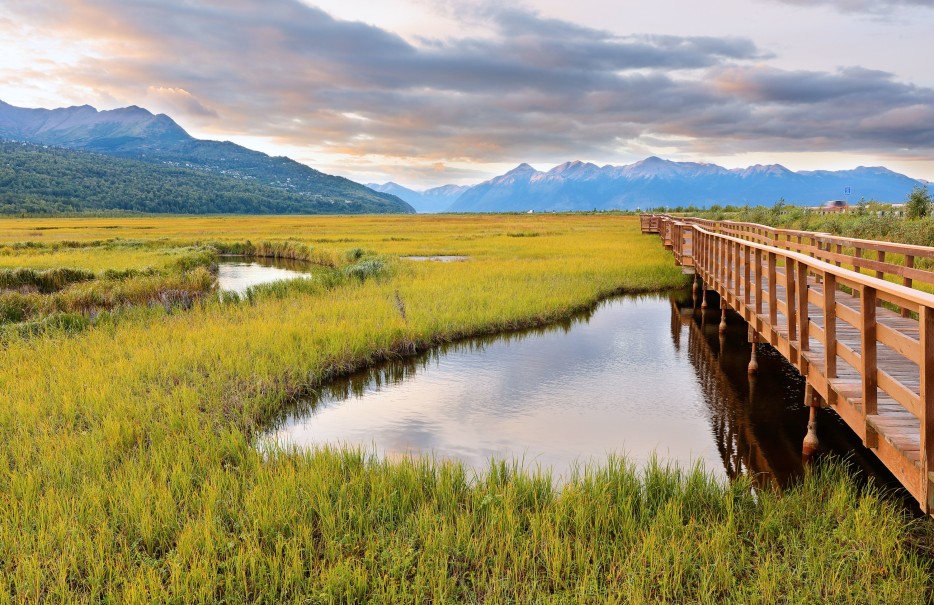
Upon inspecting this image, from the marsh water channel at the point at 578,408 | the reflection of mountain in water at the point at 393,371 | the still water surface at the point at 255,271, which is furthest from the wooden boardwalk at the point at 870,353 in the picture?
the still water surface at the point at 255,271

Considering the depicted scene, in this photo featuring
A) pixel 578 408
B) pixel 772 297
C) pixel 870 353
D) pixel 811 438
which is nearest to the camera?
pixel 870 353

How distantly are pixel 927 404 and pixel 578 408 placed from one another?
21.1ft

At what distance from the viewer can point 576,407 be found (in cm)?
1063

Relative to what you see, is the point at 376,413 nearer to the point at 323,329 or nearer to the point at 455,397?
the point at 455,397

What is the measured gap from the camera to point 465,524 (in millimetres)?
5496

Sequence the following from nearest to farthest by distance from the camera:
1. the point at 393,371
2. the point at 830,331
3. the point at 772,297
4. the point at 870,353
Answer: the point at 870,353 → the point at 830,331 → the point at 772,297 → the point at 393,371

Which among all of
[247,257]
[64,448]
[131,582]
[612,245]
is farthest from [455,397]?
[247,257]

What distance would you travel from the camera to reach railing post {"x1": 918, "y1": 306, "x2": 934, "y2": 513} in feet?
14.1

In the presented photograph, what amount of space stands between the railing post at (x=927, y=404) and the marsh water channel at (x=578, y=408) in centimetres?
321

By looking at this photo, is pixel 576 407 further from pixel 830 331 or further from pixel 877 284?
pixel 877 284

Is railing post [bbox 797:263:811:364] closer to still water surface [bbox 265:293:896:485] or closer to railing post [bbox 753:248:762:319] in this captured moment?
still water surface [bbox 265:293:896:485]

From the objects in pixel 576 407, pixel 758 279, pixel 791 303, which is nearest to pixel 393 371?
pixel 576 407

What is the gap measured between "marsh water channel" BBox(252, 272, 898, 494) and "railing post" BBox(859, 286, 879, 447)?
7.79 ft

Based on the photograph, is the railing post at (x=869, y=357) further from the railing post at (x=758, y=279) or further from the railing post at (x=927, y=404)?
the railing post at (x=758, y=279)
